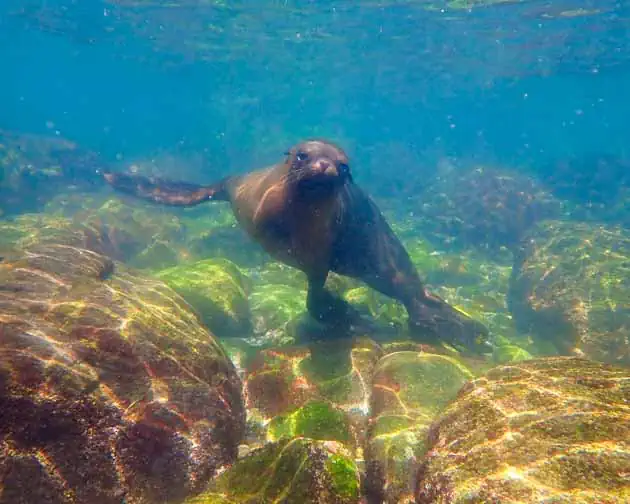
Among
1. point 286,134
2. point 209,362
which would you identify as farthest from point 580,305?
point 286,134

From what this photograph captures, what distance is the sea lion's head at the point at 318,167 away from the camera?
4.87m

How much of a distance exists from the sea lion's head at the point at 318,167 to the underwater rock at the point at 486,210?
13.2m

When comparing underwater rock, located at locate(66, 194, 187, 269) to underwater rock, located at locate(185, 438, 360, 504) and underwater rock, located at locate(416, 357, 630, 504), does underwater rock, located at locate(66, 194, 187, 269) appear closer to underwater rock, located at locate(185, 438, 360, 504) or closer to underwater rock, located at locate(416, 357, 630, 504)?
underwater rock, located at locate(185, 438, 360, 504)

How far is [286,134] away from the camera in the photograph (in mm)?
43281

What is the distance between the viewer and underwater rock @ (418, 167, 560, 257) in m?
17.8

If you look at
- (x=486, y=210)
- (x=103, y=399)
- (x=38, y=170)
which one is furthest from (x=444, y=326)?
(x=38, y=170)

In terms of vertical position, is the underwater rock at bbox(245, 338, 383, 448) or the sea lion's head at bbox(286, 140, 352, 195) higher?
→ the sea lion's head at bbox(286, 140, 352, 195)

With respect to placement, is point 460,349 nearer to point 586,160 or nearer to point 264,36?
point 586,160

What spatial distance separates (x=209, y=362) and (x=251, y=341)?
347 cm

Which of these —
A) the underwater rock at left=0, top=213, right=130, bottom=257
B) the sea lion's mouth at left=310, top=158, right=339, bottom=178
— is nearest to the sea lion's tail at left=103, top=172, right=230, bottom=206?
the underwater rock at left=0, top=213, right=130, bottom=257

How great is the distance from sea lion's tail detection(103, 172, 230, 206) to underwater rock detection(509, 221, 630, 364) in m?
8.53

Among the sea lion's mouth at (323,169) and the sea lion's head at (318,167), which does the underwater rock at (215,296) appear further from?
the sea lion's mouth at (323,169)

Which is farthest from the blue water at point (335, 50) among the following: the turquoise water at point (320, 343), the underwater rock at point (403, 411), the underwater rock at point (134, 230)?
the underwater rock at point (403, 411)

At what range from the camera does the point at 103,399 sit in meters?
3.26
